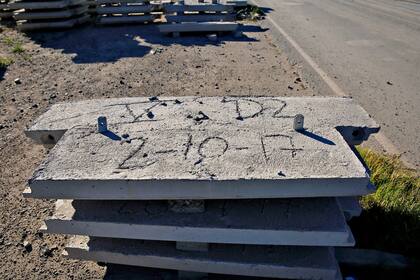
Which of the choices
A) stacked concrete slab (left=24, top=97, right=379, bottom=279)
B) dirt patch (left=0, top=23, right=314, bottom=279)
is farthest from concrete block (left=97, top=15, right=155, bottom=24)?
stacked concrete slab (left=24, top=97, right=379, bottom=279)

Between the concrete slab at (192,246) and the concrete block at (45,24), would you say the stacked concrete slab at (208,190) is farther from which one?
the concrete block at (45,24)

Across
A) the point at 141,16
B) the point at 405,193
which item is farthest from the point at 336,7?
the point at 405,193

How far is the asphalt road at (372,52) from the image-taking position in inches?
193

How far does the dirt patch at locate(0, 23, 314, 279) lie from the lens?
2.91 meters

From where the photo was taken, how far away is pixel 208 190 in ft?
6.68

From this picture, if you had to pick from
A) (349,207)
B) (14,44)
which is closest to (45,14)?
(14,44)

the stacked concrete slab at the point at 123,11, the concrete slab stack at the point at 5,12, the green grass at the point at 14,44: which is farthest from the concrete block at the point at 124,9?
the concrete slab stack at the point at 5,12

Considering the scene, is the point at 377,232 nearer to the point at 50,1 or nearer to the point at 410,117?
the point at 410,117

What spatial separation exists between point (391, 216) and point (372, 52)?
571cm

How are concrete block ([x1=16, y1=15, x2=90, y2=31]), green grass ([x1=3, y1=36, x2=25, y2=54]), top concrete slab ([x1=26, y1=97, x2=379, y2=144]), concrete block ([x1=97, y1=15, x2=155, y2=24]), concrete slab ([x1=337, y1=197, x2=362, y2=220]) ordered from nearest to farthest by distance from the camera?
concrete slab ([x1=337, y1=197, x2=362, y2=220])
top concrete slab ([x1=26, y1=97, x2=379, y2=144])
green grass ([x1=3, y1=36, x2=25, y2=54])
concrete block ([x1=16, y1=15, x2=90, y2=31])
concrete block ([x1=97, y1=15, x2=155, y2=24])

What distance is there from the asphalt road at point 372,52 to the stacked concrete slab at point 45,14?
578 centimetres

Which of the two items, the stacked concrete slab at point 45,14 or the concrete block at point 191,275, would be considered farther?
the stacked concrete slab at point 45,14

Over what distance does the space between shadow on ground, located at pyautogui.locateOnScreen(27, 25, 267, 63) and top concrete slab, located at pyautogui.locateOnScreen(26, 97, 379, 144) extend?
463 centimetres

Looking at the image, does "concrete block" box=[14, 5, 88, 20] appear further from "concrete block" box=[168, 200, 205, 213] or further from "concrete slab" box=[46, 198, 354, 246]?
"concrete block" box=[168, 200, 205, 213]
